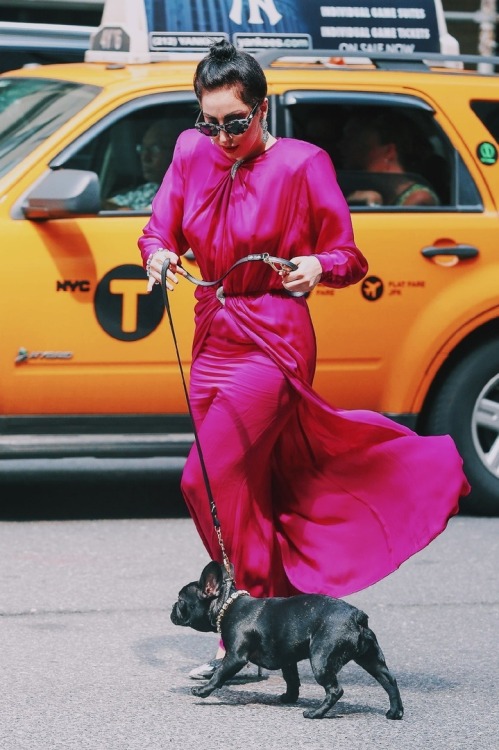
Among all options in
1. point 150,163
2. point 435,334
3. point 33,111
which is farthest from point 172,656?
point 33,111

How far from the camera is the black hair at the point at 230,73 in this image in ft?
15.6

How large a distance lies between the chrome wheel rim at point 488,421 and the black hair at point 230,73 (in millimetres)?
3483

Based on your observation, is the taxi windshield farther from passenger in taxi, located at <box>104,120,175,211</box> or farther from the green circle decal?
the green circle decal

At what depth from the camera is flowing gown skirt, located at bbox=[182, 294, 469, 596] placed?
197 inches

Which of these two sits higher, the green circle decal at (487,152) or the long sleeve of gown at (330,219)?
the long sleeve of gown at (330,219)

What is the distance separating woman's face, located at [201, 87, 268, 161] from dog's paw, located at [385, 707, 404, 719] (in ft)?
5.42

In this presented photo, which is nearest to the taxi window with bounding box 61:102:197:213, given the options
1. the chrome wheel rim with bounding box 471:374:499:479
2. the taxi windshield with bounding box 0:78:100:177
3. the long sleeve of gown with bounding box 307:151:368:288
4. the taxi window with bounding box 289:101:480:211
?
the taxi windshield with bounding box 0:78:100:177

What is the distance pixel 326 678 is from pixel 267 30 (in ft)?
14.2

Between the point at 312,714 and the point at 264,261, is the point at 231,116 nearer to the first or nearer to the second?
the point at 264,261

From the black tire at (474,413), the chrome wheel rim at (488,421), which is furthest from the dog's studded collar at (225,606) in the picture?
the chrome wheel rim at (488,421)

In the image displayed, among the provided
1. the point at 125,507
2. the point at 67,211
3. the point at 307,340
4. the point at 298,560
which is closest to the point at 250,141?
the point at 307,340

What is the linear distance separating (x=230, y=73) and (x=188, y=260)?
2.80 m

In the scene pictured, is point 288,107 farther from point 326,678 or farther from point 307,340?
point 326,678

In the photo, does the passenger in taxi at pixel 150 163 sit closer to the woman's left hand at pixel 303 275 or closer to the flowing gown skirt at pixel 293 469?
the flowing gown skirt at pixel 293 469
